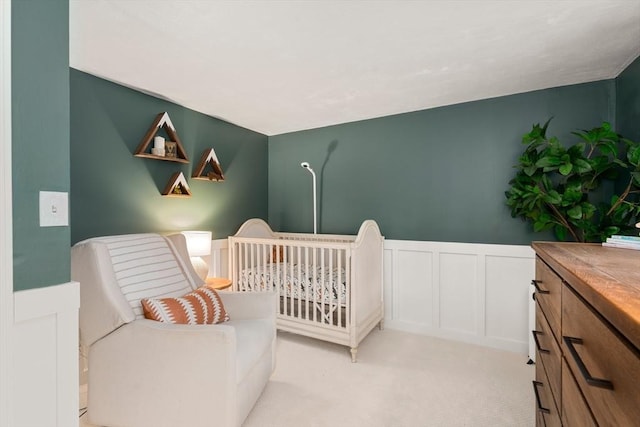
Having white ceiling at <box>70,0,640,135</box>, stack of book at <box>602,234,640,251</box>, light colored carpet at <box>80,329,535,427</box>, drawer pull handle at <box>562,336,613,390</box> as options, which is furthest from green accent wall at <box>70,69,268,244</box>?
stack of book at <box>602,234,640,251</box>

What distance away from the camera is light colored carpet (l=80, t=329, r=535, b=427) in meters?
1.71

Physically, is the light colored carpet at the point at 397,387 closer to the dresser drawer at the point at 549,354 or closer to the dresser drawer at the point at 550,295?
the dresser drawer at the point at 549,354

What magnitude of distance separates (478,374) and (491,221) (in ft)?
4.30

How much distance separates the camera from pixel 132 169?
2.45 meters

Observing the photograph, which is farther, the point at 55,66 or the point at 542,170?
the point at 542,170

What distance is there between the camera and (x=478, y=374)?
7.20 feet

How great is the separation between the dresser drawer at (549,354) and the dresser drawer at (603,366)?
0.17m

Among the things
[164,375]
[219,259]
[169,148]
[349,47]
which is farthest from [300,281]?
[349,47]

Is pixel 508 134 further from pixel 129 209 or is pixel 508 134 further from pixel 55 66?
pixel 129 209

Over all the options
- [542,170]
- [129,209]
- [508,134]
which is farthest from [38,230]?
[508,134]

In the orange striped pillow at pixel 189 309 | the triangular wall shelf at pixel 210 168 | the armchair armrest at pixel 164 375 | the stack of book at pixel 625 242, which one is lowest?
the armchair armrest at pixel 164 375

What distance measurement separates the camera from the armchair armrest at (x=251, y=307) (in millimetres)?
2031

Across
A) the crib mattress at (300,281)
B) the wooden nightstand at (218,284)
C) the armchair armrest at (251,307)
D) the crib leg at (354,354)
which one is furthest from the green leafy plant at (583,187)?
the wooden nightstand at (218,284)

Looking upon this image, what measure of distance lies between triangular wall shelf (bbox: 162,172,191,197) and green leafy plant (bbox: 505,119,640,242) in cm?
285
